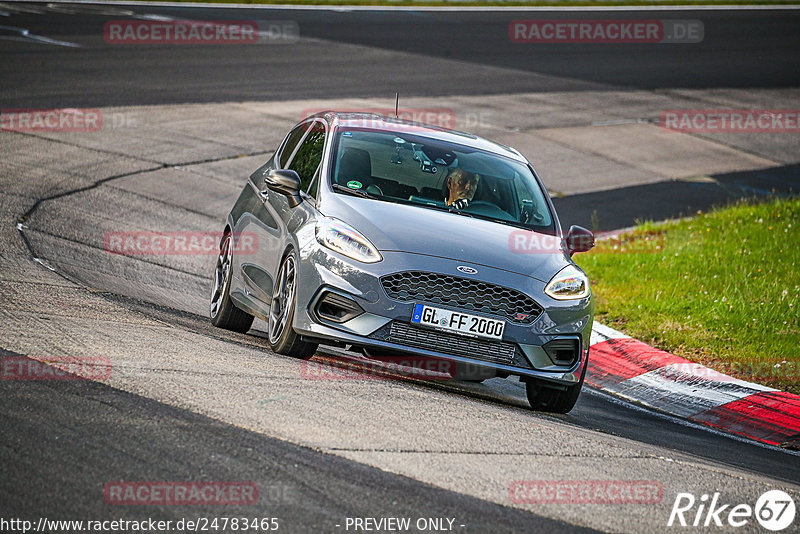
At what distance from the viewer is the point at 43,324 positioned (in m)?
7.21

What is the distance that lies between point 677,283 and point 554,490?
23.7ft

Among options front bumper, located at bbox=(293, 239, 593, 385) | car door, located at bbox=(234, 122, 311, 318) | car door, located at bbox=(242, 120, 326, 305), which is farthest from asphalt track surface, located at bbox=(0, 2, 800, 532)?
car door, located at bbox=(242, 120, 326, 305)

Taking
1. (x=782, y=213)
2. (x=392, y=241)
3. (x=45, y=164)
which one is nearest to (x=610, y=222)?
(x=782, y=213)

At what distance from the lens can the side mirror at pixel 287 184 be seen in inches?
324

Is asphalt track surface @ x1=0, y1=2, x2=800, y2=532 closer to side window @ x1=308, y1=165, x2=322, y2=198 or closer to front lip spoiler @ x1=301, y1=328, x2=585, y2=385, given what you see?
front lip spoiler @ x1=301, y1=328, x2=585, y2=385

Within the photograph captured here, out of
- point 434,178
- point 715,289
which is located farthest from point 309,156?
point 715,289

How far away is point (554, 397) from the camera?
7996mm

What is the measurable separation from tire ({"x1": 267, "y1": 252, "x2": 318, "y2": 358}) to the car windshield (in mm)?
758

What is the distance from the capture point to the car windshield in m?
8.43

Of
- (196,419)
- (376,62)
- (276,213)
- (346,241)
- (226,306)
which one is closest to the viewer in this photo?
(196,419)

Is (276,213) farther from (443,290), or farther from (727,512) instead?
(727,512)

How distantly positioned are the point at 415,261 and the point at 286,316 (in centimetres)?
101

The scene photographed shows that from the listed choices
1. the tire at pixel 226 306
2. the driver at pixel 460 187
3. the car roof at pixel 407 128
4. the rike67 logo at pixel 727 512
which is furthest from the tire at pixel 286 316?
the rike67 logo at pixel 727 512

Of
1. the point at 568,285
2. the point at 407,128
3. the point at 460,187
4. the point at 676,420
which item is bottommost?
the point at 676,420
